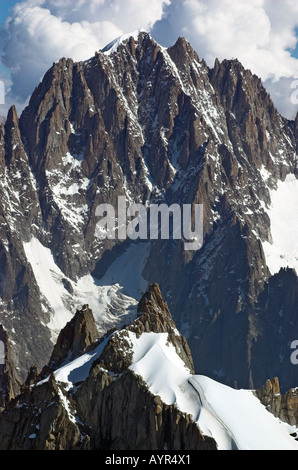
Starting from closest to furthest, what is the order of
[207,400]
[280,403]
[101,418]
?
1. [207,400]
2. [101,418]
3. [280,403]

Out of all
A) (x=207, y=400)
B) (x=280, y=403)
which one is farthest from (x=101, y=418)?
(x=280, y=403)

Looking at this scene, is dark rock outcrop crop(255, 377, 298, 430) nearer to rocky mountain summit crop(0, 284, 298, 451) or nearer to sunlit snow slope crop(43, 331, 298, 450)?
rocky mountain summit crop(0, 284, 298, 451)

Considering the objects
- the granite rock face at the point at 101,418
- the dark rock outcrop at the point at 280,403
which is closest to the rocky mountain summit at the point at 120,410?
the granite rock face at the point at 101,418

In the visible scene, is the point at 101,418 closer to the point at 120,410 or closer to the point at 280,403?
the point at 120,410

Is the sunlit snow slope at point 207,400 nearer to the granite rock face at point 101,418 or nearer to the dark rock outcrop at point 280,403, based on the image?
the dark rock outcrop at point 280,403

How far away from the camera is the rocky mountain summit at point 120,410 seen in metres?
178

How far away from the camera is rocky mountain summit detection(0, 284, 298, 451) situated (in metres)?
178

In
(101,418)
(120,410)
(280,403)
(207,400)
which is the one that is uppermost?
(207,400)

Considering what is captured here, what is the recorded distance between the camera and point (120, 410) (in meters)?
184

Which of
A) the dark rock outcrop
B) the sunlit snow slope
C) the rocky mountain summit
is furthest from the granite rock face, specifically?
the dark rock outcrop

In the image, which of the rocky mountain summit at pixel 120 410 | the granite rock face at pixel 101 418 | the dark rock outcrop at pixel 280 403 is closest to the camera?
the rocky mountain summit at pixel 120 410

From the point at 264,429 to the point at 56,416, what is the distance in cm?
3024
